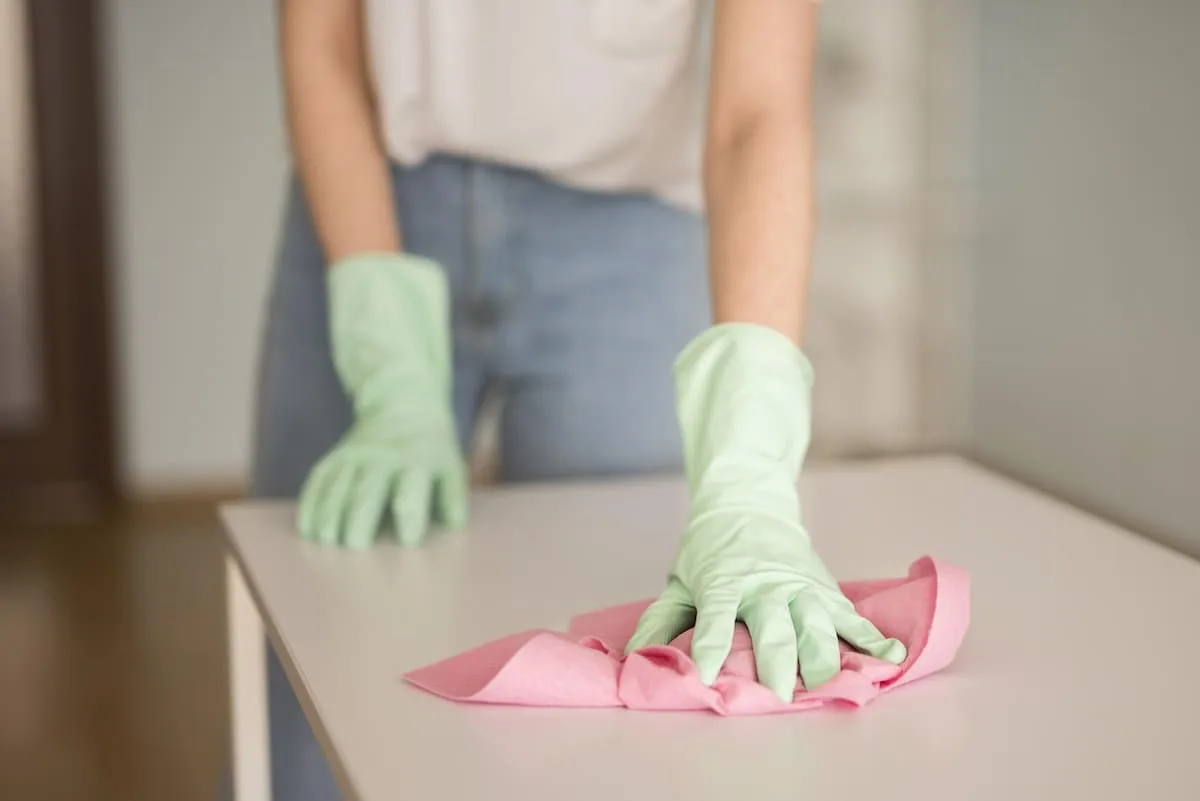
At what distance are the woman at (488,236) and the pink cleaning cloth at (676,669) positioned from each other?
0.30 metres

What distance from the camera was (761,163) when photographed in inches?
41.3

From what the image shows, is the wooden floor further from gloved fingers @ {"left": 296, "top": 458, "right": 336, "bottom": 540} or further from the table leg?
gloved fingers @ {"left": 296, "top": 458, "right": 336, "bottom": 540}

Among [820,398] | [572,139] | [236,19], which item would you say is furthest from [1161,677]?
[236,19]

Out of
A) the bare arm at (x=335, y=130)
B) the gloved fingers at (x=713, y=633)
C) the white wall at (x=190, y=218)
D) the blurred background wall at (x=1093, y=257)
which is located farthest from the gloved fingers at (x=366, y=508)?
the white wall at (x=190, y=218)

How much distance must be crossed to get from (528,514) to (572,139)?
0.99 ft

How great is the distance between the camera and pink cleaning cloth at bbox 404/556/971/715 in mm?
748

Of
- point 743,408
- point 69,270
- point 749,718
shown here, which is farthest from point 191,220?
point 749,718

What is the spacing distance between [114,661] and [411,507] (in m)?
1.81

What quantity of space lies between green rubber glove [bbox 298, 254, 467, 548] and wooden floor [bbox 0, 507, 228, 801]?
3.74ft

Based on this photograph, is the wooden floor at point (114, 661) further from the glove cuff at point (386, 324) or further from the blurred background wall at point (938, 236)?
the glove cuff at point (386, 324)

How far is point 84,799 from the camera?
7.11 feet

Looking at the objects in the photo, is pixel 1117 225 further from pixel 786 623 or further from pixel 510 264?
pixel 786 623

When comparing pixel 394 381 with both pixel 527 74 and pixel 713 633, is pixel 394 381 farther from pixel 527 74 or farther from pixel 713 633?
pixel 713 633

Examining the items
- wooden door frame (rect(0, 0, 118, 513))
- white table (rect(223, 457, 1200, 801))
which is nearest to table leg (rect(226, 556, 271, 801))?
white table (rect(223, 457, 1200, 801))
